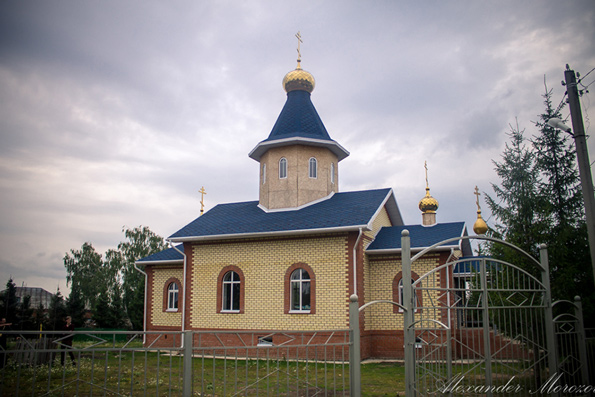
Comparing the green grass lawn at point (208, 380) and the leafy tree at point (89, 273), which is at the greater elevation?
the leafy tree at point (89, 273)

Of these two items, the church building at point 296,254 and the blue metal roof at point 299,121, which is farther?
the blue metal roof at point 299,121

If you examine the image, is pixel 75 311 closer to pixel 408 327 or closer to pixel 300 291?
pixel 300 291

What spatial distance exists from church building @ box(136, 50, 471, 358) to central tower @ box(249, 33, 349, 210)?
0.13 ft

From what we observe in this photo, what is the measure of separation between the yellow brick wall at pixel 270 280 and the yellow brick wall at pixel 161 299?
2.08 m

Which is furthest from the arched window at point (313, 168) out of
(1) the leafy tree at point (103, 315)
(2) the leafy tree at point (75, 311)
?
(1) the leafy tree at point (103, 315)

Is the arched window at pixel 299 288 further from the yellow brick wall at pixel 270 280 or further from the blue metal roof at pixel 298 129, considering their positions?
the blue metal roof at pixel 298 129

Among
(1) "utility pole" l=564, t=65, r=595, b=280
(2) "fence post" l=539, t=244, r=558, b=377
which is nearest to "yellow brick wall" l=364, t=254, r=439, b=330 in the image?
(2) "fence post" l=539, t=244, r=558, b=377

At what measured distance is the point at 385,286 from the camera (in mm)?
15305

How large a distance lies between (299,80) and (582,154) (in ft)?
44.0

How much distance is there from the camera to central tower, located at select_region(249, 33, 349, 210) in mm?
17344

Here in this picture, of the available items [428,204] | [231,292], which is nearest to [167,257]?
[231,292]

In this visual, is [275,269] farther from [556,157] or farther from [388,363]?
[556,157]

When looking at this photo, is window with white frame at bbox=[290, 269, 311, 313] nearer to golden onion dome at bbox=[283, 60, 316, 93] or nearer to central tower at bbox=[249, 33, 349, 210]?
central tower at bbox=[249, 33, 349, 210]

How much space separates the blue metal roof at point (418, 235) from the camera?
15133mm
